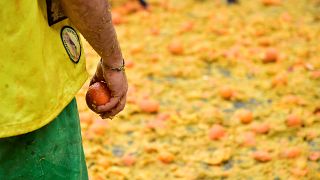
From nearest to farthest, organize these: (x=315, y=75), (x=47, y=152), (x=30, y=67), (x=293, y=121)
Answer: (x=30, y=67), (x=47, y=152), (x=293, y=121), (x=315, y=75)

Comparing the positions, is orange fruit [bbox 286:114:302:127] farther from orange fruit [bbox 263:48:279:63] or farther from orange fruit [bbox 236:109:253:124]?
orange fruit [bbox 263:48:279:63]

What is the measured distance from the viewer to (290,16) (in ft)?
16.5

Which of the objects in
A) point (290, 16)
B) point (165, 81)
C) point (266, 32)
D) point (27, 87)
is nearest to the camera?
point (27, 87)

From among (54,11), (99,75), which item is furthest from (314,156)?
(54,11)

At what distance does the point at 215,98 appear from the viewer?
3662 millimetres

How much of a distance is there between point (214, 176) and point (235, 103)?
2.99ft

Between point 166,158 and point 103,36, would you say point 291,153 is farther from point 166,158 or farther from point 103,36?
point 103,36

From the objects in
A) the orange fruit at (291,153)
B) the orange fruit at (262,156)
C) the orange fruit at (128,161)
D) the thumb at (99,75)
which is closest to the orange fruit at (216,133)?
the orange fruit at (262,156)

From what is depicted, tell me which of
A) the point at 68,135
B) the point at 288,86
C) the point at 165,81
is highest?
the point at 68,135

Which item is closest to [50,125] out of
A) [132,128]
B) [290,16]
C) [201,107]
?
[132,128]

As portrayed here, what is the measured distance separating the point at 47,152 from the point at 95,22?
40cm

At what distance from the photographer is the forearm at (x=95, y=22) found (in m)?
1.20

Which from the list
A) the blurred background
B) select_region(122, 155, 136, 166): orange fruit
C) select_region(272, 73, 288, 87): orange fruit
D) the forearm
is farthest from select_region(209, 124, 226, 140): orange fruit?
the forearm

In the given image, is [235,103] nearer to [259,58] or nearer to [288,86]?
[288,86]
